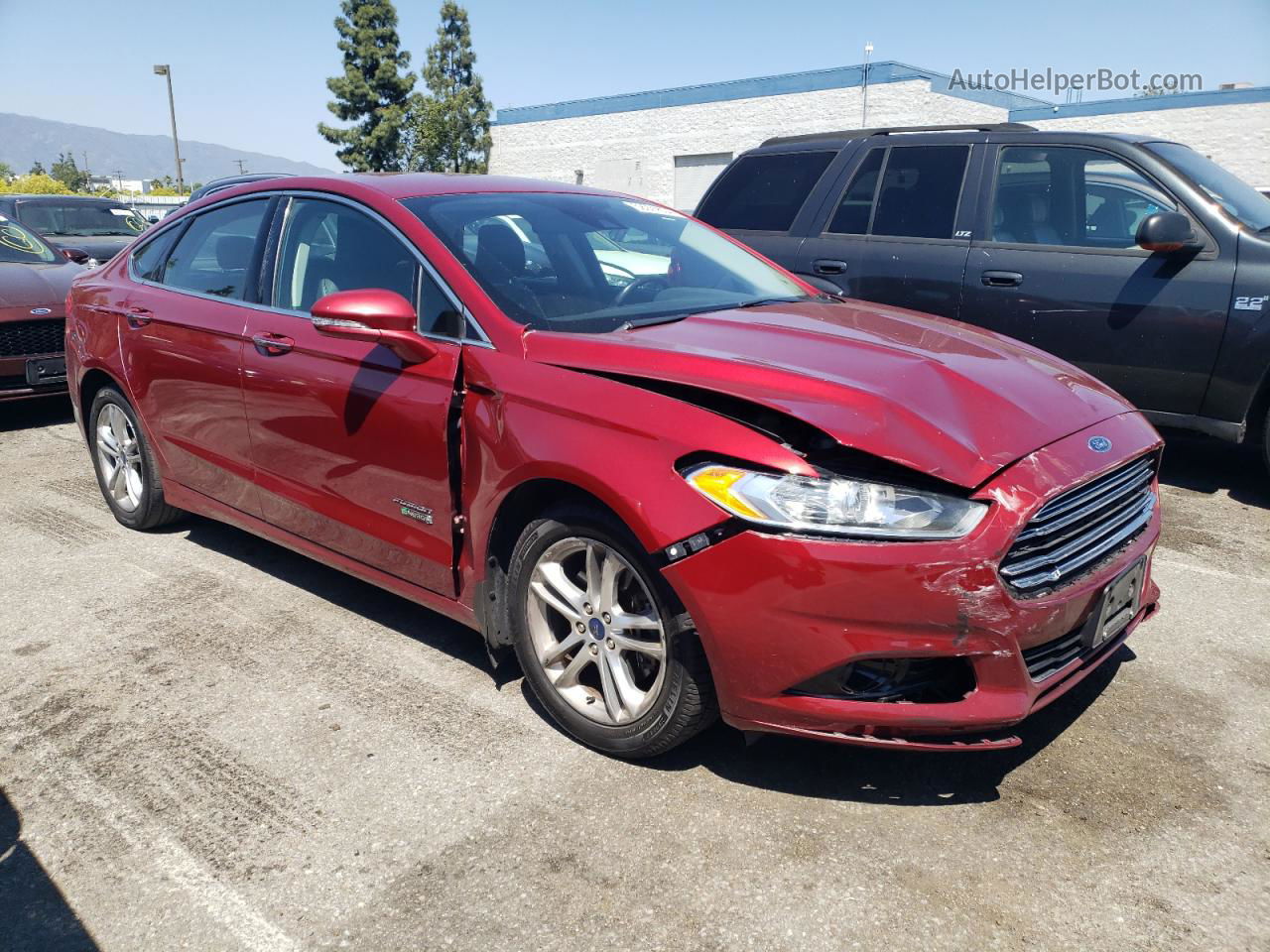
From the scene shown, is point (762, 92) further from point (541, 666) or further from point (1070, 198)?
point (541, 666)

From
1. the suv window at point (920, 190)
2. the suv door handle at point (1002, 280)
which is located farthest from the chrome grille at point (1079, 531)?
the suv window at point (920, 190)

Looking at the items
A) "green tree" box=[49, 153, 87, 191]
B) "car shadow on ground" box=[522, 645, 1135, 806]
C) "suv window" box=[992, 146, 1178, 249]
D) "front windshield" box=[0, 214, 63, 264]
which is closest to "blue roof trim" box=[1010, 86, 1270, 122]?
"suv window" box=[992, 146, 1178, 249]

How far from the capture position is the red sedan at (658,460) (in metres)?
2.45

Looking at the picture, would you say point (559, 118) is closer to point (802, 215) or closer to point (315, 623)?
point (802, 215)

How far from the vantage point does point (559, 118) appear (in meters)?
36.2

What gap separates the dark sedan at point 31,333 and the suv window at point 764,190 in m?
4.71

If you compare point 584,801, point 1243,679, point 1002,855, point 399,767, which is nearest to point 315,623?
point 399,767

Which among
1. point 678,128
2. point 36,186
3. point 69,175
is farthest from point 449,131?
point 69,175

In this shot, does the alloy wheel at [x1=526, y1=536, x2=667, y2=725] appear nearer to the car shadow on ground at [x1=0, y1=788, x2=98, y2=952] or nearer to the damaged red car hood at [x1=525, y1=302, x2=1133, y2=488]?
the damaged red car hood at [x1=525, y1=302, x2=1133, y2=488]

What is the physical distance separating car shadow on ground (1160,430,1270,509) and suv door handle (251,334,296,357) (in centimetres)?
453

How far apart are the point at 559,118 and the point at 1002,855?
36.6 meters

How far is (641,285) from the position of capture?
3.63 metres

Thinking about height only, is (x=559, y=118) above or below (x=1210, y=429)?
above

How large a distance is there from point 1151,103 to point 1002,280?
2362cm
